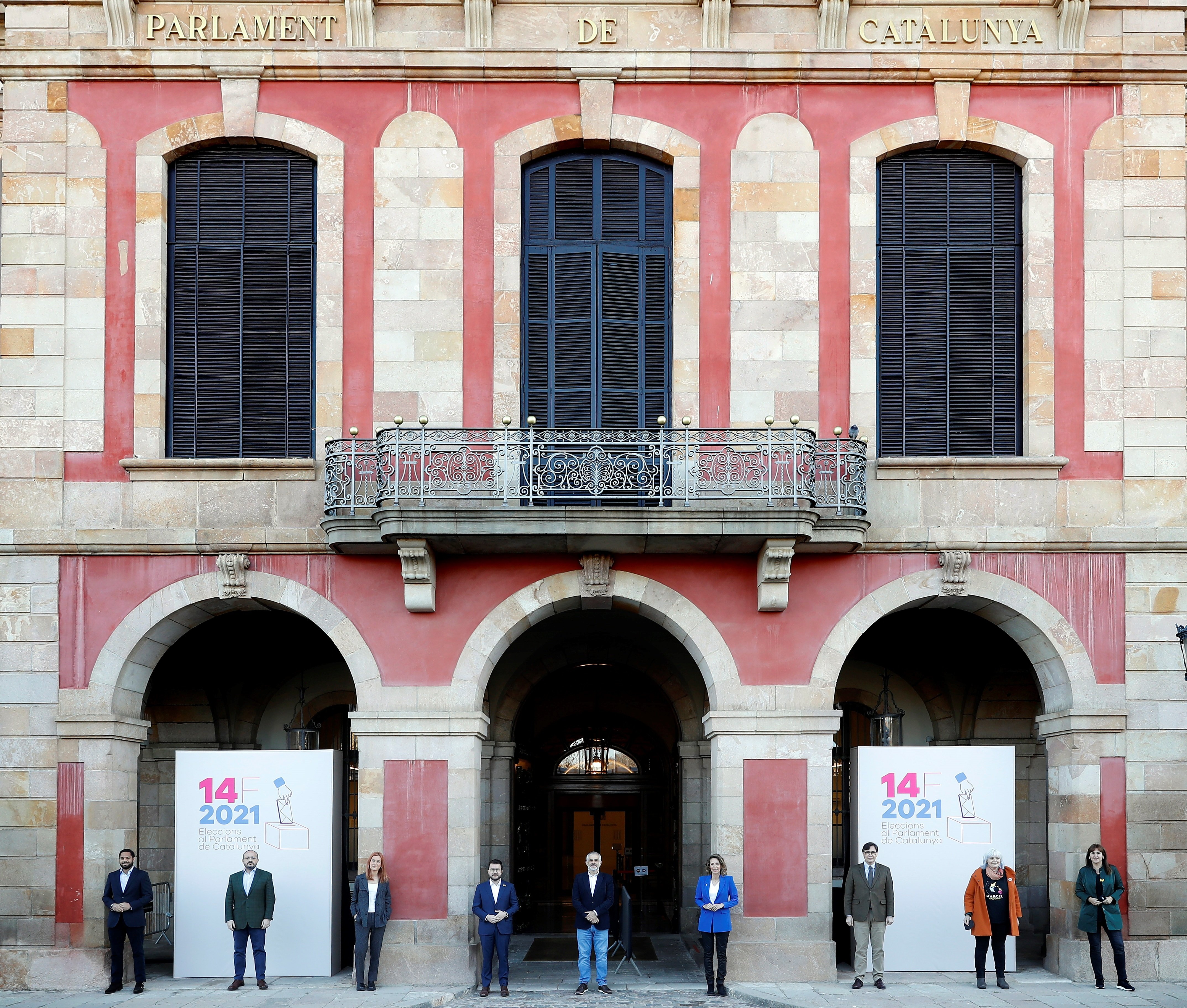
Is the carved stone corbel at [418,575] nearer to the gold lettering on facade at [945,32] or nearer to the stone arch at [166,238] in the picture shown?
the stone arch at [166,238]

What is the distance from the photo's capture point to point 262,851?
18469mm

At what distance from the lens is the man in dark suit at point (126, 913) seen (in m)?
17.4

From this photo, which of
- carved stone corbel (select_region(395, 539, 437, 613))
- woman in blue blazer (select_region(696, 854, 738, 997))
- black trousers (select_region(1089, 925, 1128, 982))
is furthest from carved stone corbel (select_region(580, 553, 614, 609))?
black trousers (select_region(1089, 925, 1128, 982))

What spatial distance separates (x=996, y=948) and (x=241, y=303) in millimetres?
12115

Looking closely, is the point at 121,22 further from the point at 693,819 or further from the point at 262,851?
the point at 693,819

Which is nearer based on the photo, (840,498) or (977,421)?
(840,498)

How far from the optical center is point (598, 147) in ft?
63.5

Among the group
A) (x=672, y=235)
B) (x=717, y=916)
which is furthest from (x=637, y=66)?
(x=717, y=916)

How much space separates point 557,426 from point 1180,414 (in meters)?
7.72

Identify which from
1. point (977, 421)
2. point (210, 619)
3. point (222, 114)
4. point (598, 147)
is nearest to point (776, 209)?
point (598, 147)

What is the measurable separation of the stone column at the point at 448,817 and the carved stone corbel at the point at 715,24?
29.3ft

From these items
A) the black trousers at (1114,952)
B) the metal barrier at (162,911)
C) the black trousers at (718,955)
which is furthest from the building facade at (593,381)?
the metal barrier at (162,911)

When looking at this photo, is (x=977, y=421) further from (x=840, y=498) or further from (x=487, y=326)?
(x=487, y=326)

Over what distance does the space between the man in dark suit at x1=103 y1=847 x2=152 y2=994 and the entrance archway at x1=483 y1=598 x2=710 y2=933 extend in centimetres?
570
